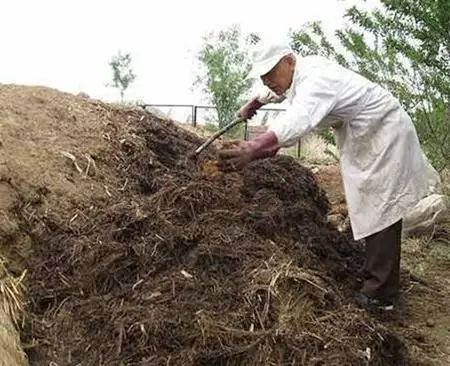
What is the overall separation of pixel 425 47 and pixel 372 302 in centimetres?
219

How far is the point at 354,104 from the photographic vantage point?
4.26 metres

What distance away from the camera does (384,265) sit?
4422 millimetres

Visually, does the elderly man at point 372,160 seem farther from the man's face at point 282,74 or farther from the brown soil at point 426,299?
the brown soil at point 426,299

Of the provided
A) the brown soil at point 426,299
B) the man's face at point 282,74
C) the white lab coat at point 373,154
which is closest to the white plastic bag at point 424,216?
the brown soil at point 426,299

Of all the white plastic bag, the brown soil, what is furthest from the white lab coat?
the white plastic bag

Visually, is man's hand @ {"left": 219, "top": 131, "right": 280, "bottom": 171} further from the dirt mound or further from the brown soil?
the brown soil

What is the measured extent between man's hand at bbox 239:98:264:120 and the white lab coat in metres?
0.25

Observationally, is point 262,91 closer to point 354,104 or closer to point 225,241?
point 354,104

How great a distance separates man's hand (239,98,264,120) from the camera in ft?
15.7

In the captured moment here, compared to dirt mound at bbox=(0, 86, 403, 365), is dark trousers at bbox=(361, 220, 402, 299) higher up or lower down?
lower down

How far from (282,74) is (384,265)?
1281 millimetres

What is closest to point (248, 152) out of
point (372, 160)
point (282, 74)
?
point (282, 74)

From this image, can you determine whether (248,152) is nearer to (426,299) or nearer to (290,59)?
(290,59)

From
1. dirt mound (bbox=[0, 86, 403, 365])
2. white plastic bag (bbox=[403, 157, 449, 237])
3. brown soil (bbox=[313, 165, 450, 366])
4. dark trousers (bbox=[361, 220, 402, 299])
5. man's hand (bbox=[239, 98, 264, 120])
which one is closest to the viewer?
dirt mound (bbox=[0, 86, 403, 365])
